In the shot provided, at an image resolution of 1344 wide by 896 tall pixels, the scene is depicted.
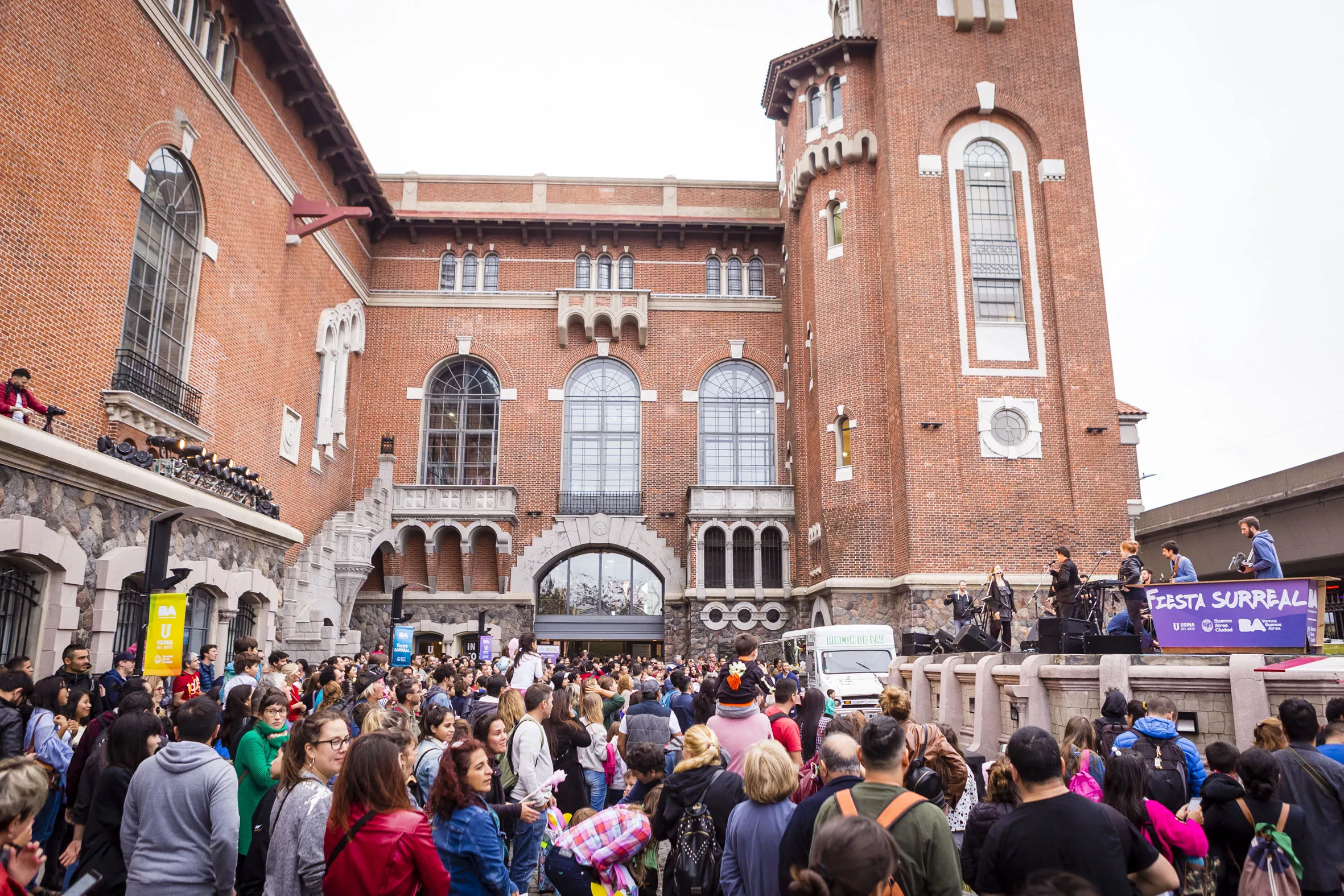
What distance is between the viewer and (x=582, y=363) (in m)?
32.4

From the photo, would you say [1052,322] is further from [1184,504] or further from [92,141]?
[92,141]

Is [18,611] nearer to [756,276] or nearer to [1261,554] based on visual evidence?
[1261,554]

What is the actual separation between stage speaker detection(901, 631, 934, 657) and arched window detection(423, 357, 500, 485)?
1725 cm

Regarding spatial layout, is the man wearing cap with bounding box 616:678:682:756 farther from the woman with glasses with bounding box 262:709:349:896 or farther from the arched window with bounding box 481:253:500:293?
the arched window with bounding box 481:253:500:293

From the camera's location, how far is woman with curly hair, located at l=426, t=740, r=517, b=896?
4473 millimetres

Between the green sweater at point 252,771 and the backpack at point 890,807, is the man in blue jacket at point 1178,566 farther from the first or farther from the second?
the green sweater at point 252,771

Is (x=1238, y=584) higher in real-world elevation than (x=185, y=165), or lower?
lower

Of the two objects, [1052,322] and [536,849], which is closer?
[536,849]

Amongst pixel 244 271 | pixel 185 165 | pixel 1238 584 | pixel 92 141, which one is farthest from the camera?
pixel 244 271

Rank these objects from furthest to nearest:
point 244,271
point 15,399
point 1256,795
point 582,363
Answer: point 582,363 < point 244,271 < point 15,399 < point 1256,795

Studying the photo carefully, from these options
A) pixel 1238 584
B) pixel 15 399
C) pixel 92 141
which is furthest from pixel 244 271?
pixel 1238 584

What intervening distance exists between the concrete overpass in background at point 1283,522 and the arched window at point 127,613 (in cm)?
2193

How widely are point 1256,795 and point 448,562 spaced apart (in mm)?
27497

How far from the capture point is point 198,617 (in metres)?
18.0
